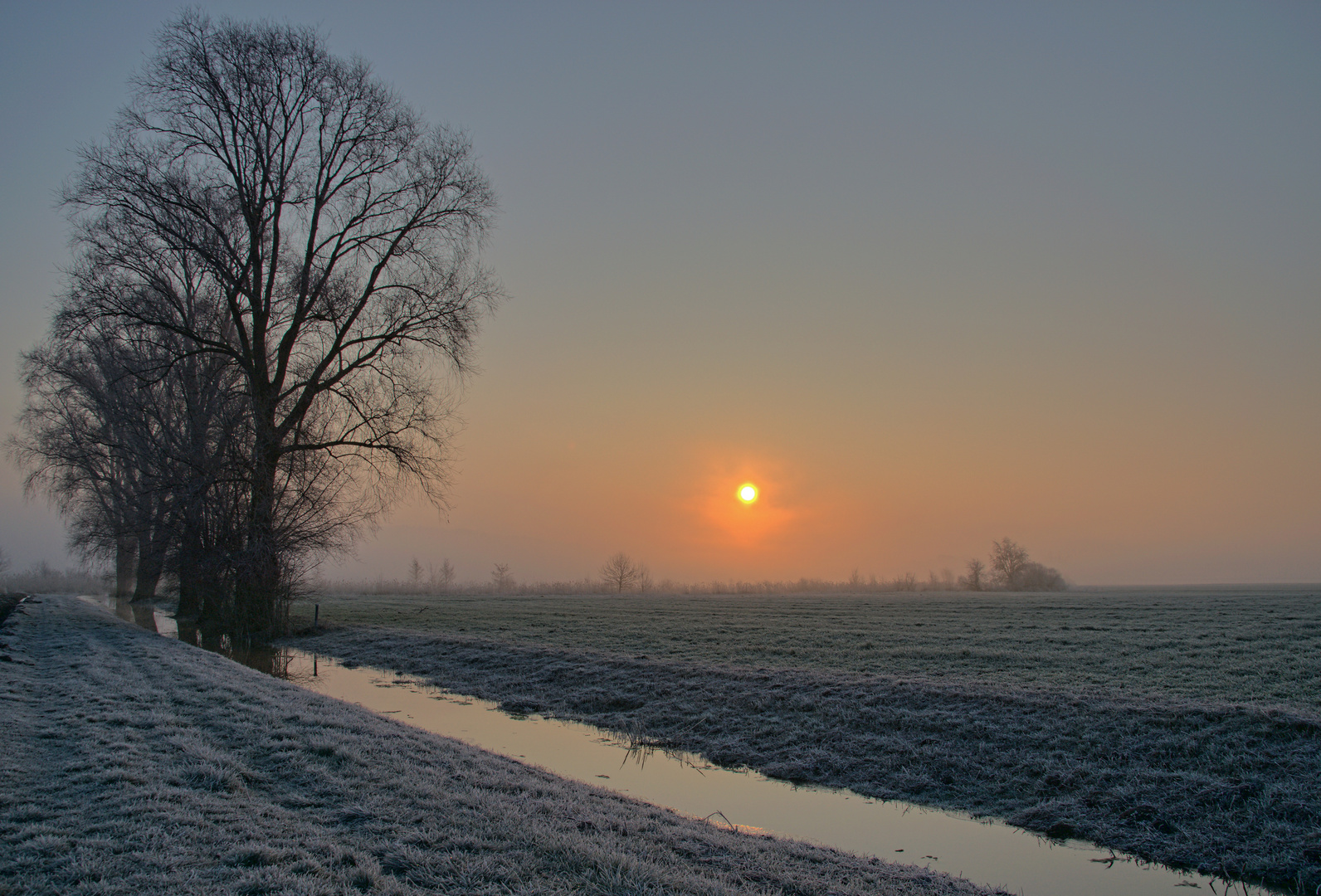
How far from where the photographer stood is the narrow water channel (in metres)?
7.07

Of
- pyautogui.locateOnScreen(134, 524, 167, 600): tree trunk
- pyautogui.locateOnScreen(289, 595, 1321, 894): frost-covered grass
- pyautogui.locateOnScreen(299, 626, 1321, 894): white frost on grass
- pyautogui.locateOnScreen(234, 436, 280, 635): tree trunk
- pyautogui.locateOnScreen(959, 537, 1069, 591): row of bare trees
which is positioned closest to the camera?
pyautogui.locateOnScreen(299, 626, 1321, 894): white frost on grass

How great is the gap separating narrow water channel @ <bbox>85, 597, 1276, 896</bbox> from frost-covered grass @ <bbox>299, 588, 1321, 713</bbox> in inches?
196

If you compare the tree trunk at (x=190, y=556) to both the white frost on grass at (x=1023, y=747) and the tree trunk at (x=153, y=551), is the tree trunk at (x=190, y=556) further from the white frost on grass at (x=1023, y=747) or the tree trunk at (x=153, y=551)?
the white frost on grass at (x=1023, y=747)

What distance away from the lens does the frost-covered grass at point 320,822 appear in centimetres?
518

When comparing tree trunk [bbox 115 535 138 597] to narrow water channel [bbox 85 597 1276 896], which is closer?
narrow water channel [bbox 85 597 1276 896]

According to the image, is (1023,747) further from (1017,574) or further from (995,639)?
(1017,574)

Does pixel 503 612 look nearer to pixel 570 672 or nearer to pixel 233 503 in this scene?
pixel 233 503

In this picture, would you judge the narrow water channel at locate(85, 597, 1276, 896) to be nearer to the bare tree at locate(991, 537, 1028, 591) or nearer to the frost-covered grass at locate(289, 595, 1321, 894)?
the frost-covered grass at locate(289, 595, 1321, 894)

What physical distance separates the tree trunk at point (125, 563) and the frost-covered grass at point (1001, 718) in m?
14.6

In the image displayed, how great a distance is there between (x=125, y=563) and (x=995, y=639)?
4704cm

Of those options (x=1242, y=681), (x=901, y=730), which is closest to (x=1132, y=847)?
(x=901, y=730)

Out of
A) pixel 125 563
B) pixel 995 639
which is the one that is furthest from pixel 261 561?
pixel 125 563

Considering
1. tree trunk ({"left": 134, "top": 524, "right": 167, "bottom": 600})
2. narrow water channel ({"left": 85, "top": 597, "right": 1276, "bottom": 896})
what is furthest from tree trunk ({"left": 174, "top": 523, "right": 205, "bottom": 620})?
narrow water channel ({"left": 85, "top": 597, "right": 1276, "bottom": 896})

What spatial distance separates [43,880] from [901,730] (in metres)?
10.5
